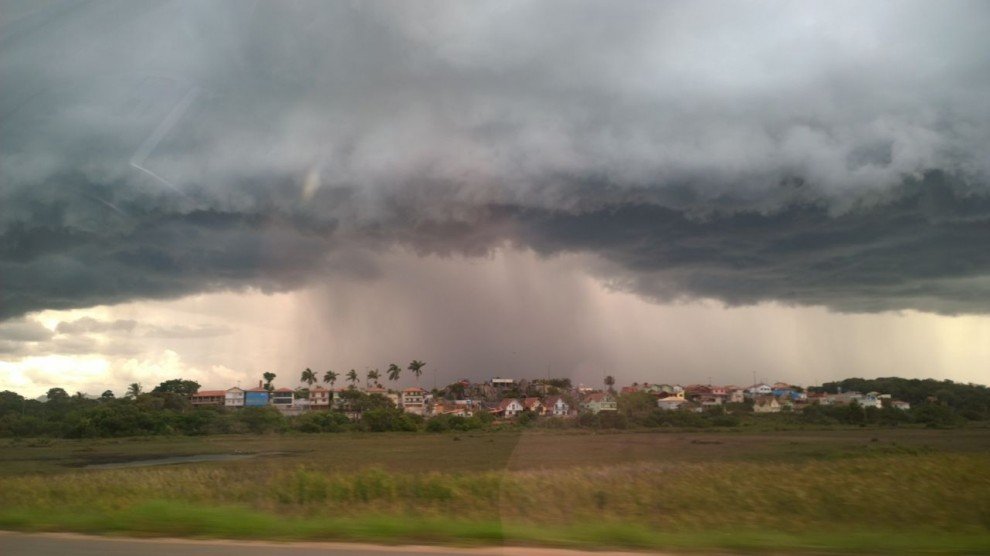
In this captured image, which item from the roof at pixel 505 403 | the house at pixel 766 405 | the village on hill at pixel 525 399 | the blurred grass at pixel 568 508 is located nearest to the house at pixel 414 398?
the village on hill at pixel 525 399

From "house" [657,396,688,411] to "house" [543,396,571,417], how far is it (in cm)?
1223

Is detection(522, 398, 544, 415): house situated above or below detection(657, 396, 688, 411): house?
above

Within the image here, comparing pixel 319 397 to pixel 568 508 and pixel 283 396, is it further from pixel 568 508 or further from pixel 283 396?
pixel 568 508

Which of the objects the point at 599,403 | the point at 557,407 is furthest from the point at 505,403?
the point at 599,403

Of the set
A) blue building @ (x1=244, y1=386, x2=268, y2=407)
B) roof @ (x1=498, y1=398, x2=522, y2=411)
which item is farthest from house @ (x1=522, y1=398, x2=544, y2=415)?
blue building @ (x1=244, y1=386, x2=268, y2=407)

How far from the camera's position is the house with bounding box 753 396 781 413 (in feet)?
274

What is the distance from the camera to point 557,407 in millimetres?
67562

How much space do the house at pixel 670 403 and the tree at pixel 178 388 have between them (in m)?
51.7

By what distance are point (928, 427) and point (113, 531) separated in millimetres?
67864

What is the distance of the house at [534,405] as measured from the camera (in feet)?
222

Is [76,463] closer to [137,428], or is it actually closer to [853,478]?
[137,428]

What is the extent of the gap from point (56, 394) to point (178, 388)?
27.9m

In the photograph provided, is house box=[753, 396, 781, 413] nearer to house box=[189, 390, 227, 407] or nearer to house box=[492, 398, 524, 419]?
house box=[492, 398, 524, 419]

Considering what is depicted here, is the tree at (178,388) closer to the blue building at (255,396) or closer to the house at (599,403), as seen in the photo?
the blue building at (255,396)
